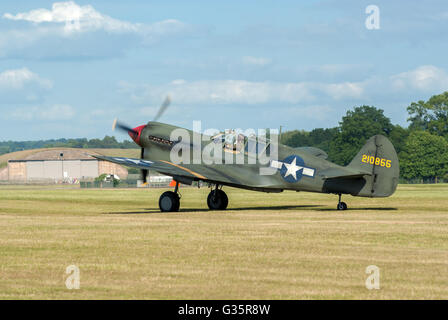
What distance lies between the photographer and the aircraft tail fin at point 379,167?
76.2 feet

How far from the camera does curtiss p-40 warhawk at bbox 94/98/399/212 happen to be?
2327 centimetres

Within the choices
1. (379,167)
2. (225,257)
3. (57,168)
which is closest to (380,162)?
(379,167)

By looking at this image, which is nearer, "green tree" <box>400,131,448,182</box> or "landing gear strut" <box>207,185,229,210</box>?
"landing gear strut" <box>207,185,229,210</box>

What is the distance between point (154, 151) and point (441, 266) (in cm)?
1680

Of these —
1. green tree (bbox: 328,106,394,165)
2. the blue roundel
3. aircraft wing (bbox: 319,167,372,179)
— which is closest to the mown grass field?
aircraft wing (bbox: 319,167,372,179)

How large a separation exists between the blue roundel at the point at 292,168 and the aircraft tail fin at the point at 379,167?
1.79 m

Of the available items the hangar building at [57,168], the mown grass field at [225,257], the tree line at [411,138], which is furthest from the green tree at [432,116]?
the mown grass field at [225,257]

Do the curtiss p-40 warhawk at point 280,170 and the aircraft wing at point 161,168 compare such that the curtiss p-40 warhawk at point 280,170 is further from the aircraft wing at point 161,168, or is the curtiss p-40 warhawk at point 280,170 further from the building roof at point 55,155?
the building roof at point 55,155

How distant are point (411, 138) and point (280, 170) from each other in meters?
86.8

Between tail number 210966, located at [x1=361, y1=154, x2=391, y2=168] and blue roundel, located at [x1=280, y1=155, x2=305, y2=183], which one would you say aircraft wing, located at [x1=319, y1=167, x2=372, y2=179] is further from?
blue roundel, located at [x1=280, y1=155, x2=305, y2=183]

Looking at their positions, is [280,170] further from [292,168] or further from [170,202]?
[170,202]

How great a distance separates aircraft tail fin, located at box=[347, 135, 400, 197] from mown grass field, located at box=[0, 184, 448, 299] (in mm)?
2626
